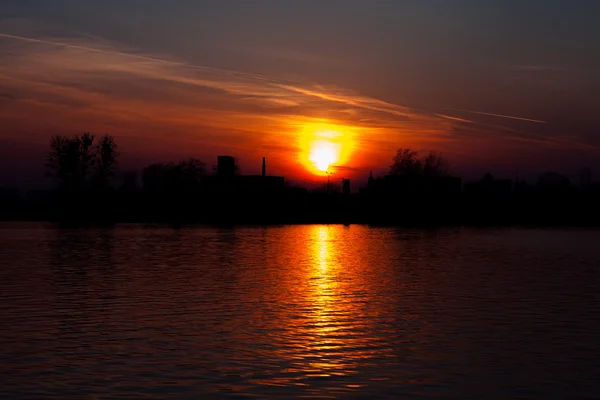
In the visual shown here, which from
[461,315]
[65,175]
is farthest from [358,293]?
[65,175]

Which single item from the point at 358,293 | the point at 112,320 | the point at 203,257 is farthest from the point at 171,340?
the point at 203,257

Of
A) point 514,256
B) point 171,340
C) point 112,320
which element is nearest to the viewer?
point 171,340

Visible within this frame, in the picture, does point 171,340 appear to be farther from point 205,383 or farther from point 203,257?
point 203,257

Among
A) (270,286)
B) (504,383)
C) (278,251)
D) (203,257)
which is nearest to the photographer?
(504,383)

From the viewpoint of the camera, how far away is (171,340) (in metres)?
27.0

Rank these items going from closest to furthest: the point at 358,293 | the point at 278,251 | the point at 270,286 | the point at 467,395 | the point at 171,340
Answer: the point at 467,395
the point at 171,340
the point at 358,293
the point at 270,286
the point at 278,251

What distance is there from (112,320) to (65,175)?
6640 inches

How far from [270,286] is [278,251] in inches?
1554

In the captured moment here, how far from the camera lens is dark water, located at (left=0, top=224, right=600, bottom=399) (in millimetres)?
20234

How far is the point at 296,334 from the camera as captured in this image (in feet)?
93.4

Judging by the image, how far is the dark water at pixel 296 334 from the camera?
2023cm

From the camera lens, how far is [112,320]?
31.7 m

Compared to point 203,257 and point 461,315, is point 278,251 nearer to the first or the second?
point 203,257

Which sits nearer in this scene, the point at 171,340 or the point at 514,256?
the point at 171,340
